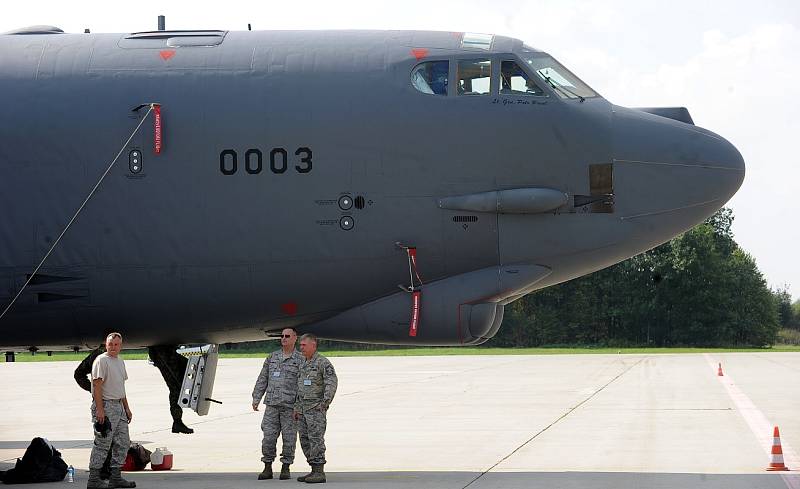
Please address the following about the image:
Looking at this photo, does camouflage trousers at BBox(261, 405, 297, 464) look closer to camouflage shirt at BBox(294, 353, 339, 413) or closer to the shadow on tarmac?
camouflage shirt at BBox(294, 353, 339, 413)

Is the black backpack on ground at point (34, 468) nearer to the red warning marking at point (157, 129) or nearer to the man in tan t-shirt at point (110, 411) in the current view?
the man in tan t-shirt at point (110, 411)

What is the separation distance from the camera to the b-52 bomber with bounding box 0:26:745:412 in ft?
40.9

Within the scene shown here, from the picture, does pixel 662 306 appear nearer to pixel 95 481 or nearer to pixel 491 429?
pixel 491 429

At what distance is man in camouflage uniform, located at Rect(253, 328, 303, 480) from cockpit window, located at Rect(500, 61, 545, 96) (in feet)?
12.5

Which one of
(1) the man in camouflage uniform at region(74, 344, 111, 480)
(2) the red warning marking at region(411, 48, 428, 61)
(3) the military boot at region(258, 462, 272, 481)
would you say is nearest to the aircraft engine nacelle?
(3) the military boot at region(258, 462, 272, 481)

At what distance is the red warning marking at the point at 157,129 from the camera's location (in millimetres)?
12484

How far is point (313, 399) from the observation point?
43.4 ft

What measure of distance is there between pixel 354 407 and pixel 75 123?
15.4 m

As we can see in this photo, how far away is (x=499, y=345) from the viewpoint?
327 feet

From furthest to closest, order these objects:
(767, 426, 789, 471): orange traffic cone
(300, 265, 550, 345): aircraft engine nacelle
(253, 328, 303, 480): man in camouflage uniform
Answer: (767, 426, 789, 471): orange traffic cone → (253, 328, 303, 480): man in camouflage uniform → (300, 265, 550, 345): aircraft engine nacelle

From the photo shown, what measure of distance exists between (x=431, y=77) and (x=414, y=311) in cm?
256

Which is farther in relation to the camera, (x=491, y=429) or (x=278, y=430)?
(x=491, y=429)

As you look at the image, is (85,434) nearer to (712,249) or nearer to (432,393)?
(432,393)

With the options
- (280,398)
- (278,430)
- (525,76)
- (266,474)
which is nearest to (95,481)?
(266,474)
